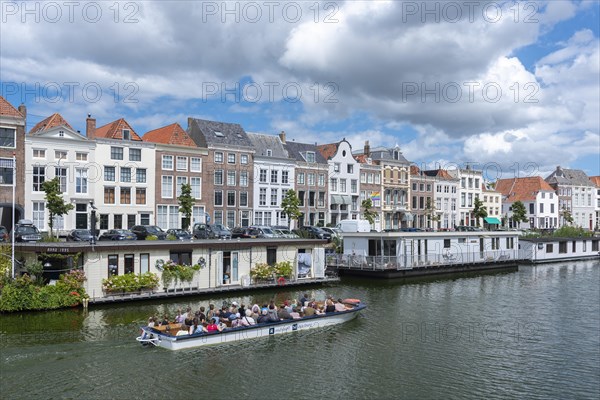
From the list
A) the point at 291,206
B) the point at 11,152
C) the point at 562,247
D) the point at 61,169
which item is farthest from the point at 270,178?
the point at 562,247

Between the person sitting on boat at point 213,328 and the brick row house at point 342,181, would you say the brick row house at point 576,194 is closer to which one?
the brick row house at point 342,181

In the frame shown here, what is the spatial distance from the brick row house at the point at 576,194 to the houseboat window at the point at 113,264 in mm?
101351

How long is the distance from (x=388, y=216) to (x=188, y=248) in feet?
181

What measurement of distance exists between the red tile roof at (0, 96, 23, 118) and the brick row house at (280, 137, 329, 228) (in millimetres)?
34852

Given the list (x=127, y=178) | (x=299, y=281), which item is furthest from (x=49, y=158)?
(x=299, y=281)

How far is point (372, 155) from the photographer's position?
9150 centimetres

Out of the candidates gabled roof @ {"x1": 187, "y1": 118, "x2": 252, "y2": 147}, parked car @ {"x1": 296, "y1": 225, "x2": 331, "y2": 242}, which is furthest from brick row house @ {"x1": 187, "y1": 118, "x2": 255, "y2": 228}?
parked car @ {"x1": 296, "y1": 225, "x2": 331, "y2": 242}

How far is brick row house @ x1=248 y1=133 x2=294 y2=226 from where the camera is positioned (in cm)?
7381

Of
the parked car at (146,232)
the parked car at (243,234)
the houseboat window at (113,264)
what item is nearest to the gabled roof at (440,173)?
the parked car at (243,234)

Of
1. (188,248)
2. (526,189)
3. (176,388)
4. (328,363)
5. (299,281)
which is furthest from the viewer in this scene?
(526,189)

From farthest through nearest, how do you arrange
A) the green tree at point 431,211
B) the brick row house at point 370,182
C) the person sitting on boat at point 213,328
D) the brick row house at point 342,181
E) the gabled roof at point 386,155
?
the green tree at point 431,211 < the gabled roof at point 386,155 < the brick row house at point 370,182 < the brick row house at point 342,181 < the person sitting on boat at point 213,328

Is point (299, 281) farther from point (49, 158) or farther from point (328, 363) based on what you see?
point (49, 158)

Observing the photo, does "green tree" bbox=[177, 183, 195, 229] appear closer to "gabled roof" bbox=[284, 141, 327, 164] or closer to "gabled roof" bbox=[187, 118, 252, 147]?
"gabled roof" bbox=[187, 118, 252, 147]

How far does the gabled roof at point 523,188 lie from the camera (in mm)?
110875
